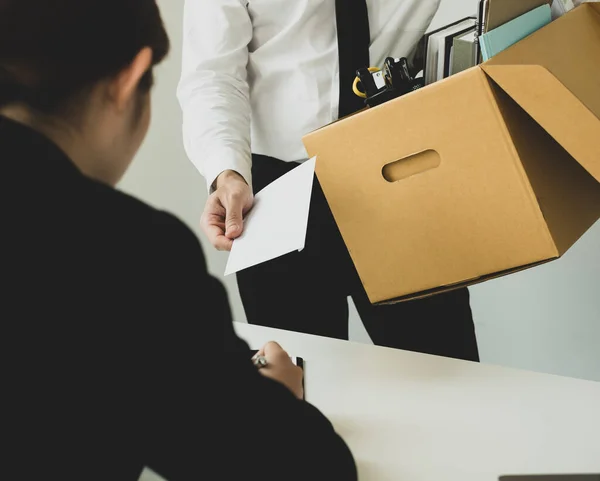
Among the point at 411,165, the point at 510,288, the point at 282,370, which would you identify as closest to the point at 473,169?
the point at 411,165

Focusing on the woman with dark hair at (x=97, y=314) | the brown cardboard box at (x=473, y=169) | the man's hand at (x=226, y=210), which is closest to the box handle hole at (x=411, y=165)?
the brown cardboard box at (x=473, y=169)

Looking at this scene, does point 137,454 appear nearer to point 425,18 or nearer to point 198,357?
point 198,357

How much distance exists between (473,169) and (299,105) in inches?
17.1

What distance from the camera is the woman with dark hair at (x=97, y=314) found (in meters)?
0.41

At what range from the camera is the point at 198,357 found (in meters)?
0.44

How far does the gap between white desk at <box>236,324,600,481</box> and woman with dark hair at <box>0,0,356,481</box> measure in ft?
0.65

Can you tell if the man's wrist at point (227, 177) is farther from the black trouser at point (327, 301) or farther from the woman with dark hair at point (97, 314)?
the woman with dark hair at point (97, 314)

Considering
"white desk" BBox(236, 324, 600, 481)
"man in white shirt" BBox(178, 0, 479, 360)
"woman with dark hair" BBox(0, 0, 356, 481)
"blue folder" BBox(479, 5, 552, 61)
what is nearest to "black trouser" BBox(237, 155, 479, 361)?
"man in white shirt" BBox(178, 0, 479, 360)

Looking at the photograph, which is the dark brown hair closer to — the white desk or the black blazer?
the black blazer

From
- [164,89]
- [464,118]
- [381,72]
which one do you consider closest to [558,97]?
[464,118]

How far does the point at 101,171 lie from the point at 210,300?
167mm

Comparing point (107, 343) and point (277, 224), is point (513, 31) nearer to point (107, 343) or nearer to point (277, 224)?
point (277, 224)

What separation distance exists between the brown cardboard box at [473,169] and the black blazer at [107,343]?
1.39 ft

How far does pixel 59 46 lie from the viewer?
46 cm
